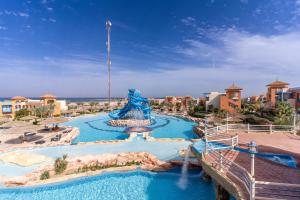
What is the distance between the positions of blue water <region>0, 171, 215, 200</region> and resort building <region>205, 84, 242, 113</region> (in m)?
32.4

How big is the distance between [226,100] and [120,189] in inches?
1424

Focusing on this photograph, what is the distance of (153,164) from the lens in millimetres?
10766

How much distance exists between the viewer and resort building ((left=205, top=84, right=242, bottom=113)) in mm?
38969

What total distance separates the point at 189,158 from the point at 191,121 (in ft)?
73.7

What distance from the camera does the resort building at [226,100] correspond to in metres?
39.0

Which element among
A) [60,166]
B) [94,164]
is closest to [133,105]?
[94,164]

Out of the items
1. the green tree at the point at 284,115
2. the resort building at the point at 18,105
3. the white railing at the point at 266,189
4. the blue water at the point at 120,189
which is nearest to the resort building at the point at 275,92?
the green tree at the point at 284,115

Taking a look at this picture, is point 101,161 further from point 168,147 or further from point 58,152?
point 168,147

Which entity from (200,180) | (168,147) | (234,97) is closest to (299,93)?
(234,97)

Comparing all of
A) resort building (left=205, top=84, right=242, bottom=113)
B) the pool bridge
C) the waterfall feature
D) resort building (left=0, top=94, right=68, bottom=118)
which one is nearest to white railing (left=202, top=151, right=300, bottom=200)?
the pool bridge

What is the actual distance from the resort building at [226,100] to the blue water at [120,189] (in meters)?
32.4

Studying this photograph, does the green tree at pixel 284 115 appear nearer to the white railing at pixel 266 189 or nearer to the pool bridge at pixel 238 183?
the pool bridge at pixel 238 183

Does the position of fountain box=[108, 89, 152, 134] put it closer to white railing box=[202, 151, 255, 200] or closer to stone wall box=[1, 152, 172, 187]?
stone wall box=[1, 152, 172, 187]

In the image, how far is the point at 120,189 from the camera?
8555 millimetres
